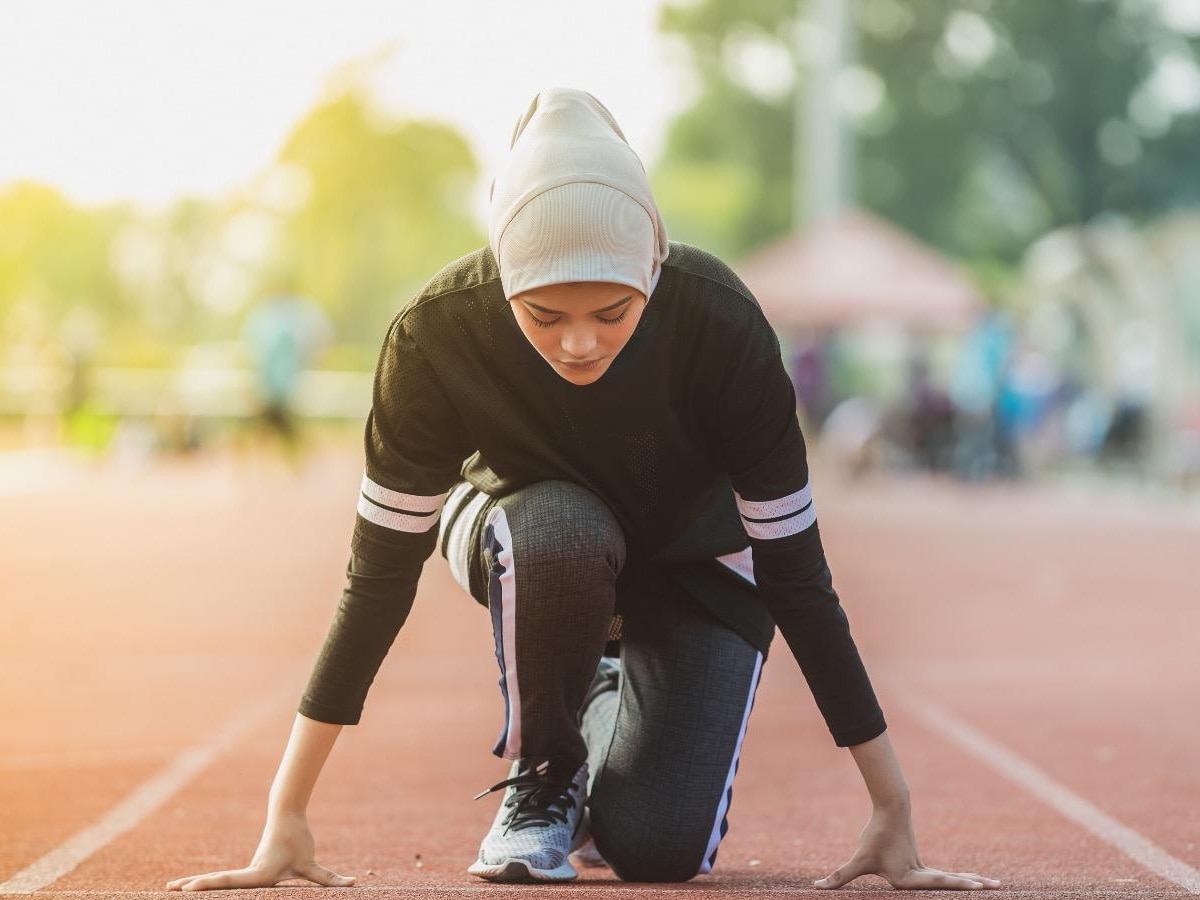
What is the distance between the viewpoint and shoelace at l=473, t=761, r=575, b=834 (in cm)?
353

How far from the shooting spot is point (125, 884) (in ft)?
11.7

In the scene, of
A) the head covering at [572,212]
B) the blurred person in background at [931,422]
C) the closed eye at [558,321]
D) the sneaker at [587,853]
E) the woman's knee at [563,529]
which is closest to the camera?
the head covering at [572,212]

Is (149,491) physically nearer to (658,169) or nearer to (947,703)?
(947,703)

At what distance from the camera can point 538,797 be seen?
3.60 meters

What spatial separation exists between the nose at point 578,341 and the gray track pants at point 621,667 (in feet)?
1.50

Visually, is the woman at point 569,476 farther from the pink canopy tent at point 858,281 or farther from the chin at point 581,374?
the pink canopy tent at point 858,281

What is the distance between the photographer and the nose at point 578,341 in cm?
299

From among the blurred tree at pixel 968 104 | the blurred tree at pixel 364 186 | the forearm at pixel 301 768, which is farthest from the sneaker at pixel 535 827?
the blurred tree at pixel 968 104

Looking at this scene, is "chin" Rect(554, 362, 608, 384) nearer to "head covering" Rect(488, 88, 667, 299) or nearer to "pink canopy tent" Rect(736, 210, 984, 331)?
"head covering" Rect(488, 88, 667, 299)

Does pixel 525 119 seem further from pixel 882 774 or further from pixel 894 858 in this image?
pixel 894 858

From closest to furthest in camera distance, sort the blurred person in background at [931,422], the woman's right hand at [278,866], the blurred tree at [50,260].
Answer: the woman's right hand at [278,866]
the blurred person in background at [931,422]
the blurred tree at [50,260]

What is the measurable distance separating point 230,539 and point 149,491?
6.19 meters

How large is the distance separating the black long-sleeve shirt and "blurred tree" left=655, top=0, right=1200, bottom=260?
42085 mm

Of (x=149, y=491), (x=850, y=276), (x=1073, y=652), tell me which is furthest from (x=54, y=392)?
(x=1073, y=652)
